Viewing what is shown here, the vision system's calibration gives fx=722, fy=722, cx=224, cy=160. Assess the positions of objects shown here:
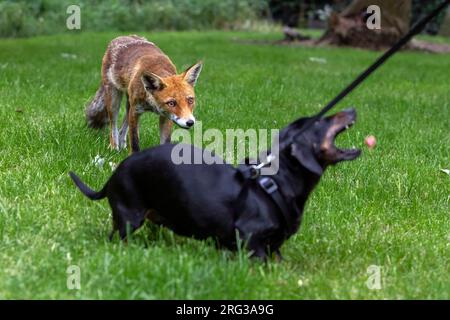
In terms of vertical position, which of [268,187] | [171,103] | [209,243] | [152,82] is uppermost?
[152,82]

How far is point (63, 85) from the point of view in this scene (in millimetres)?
8891

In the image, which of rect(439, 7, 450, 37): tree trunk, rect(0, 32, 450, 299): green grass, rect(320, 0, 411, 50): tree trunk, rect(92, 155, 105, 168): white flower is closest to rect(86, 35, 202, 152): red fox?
rect(0, 32, 450, 299): green grass

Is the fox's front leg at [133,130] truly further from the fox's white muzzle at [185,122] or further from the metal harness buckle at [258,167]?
the metal harness buckle at [258,167]

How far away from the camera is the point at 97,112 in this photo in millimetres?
6457

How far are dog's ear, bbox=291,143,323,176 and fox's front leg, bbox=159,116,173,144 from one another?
2.44 metres

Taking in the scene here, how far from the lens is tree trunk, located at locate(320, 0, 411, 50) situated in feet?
54.7

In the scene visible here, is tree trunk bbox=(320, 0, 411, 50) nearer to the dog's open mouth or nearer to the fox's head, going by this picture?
the fox's head

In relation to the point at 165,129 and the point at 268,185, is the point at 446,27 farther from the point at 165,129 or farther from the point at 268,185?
the point at 268,185

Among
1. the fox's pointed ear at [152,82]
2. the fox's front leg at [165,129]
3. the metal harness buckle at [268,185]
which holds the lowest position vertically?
the fox's front leg at [165,129]

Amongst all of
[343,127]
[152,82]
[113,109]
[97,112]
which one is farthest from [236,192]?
[97,112]

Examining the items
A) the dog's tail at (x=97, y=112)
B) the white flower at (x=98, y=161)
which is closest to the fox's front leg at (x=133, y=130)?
the white flower at (x=98, y=161)

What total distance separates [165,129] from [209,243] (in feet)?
7.59

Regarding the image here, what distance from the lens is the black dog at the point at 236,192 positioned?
3525mm
